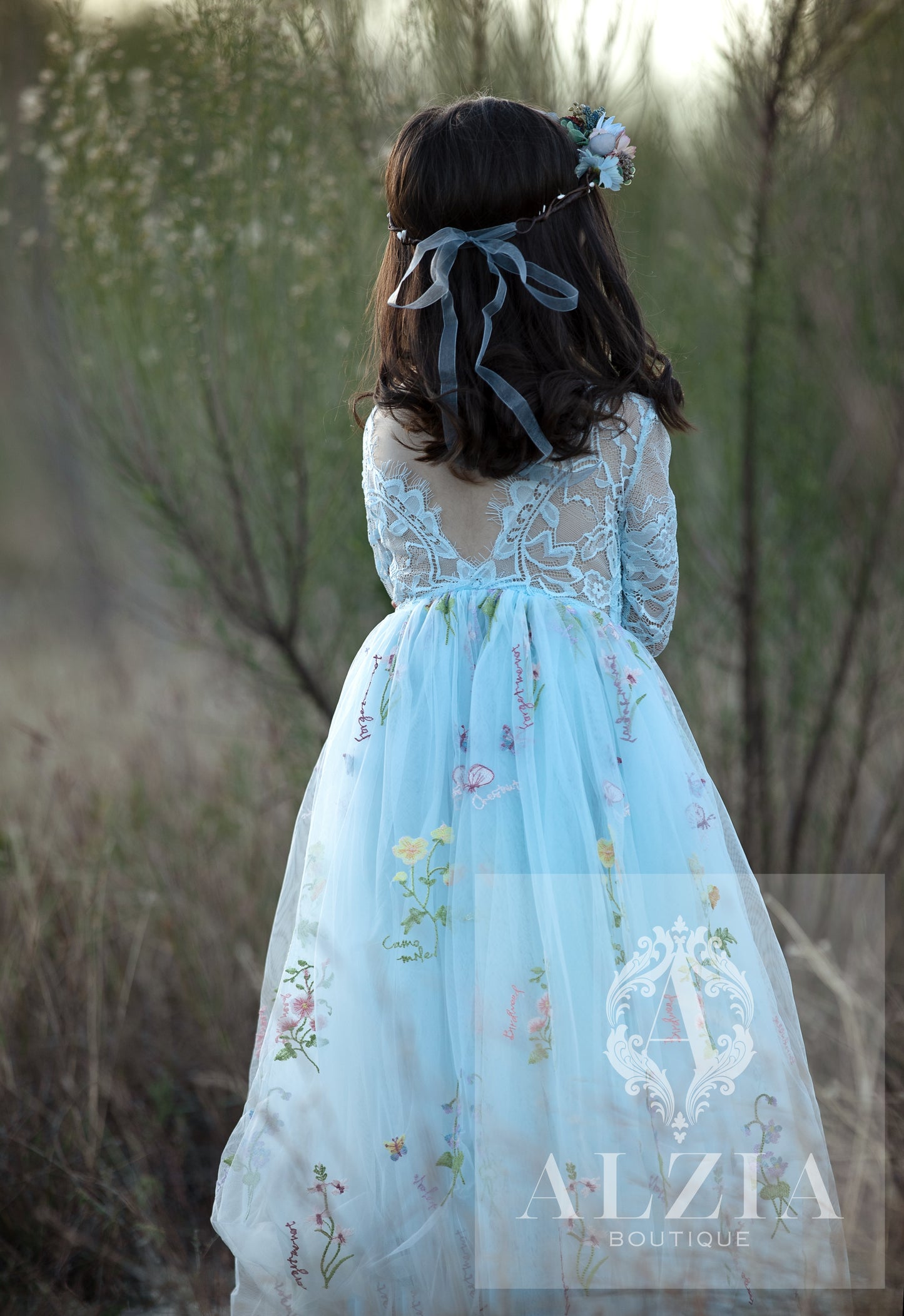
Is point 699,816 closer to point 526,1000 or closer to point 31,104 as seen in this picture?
point 526,1000

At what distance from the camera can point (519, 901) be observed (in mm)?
1413

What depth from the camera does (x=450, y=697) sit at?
1.50m

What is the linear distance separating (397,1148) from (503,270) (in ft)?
3.82

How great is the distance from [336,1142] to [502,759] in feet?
1.77

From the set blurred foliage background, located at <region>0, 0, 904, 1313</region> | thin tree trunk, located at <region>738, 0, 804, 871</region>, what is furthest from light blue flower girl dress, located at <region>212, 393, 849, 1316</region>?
thin tree trunk, located at <region>738, 0, 804, 871</region>

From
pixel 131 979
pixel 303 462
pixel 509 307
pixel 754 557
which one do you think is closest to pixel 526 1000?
pixel 509 307

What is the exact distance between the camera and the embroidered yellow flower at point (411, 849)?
4.79ft

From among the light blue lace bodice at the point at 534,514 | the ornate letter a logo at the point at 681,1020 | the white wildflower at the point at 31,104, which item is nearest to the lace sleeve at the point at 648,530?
the light blue lace bodice at the point at 534,514

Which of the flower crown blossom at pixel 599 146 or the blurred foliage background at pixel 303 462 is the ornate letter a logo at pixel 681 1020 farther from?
the flower crown blossom at pixel 599 146

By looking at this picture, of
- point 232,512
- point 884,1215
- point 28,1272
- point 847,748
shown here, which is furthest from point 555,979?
point 847,748

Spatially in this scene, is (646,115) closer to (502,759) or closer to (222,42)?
(222,42)

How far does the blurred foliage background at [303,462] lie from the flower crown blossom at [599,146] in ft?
2.94

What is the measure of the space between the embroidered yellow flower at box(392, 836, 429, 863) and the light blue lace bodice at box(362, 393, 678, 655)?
350mm

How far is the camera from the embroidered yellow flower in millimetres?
1461
